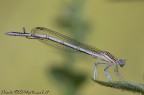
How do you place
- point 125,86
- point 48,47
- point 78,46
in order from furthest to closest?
point 48,47
point 78,46
point 125,86

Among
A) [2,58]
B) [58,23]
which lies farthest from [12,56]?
[58,23]

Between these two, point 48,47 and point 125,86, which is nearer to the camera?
point 125,86

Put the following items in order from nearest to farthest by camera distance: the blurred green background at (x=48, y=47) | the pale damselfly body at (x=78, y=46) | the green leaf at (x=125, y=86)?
the green leaf at (x=125, y=86)
the pale damselfly body at (x=78, y=46)
the blurred green background at (x=48, y=47)

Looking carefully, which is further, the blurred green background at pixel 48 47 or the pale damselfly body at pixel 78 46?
the blurred green background at pixel 48 47

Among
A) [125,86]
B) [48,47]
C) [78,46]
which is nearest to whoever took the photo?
[125,86]

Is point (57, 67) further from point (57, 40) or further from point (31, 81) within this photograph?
point (31, 81)

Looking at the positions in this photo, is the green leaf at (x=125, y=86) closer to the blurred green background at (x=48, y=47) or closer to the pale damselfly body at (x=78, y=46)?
the pale damselfly body at (x=78, y=46)

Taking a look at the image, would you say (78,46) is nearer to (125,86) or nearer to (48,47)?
(125,86)

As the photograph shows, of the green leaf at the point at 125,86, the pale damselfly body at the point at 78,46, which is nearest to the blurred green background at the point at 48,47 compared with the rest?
the pale damselfly body at the point at 78,46

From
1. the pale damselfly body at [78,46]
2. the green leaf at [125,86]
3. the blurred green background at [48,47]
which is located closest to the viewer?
the green leaf at [125,86]

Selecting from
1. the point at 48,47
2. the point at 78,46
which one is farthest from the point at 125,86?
the point at 48,47

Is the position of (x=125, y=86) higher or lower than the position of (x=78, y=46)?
lower

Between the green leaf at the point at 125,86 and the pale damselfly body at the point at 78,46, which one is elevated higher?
the pale damselfly body at the point at 78,46
